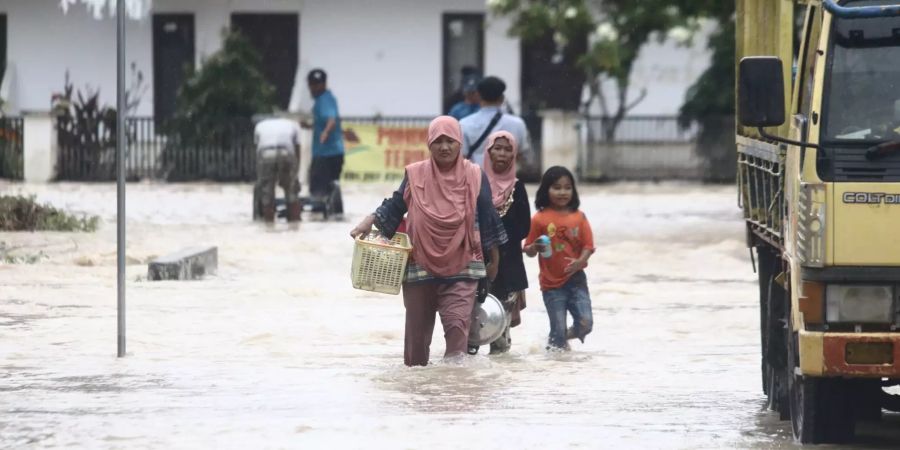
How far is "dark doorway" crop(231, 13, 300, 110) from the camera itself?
3647 centimetres

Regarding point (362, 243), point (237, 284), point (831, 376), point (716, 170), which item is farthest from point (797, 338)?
point (716, 170)

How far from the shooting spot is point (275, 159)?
76.6 feet

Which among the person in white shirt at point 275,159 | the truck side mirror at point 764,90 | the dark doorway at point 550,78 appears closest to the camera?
the truck side mirror at point 764,90

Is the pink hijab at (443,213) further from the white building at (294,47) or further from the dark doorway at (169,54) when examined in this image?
the dark doorway at (169,54)

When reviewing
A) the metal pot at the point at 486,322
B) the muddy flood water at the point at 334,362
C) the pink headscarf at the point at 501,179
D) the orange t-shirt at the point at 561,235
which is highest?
the pink headscarf at the point at 501,179

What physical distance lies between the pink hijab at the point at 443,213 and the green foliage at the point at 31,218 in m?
10.7

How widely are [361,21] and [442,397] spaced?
26.4 meters

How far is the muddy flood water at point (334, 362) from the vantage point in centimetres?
910

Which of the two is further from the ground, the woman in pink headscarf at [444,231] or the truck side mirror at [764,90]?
the truck side mirror at [764,90]

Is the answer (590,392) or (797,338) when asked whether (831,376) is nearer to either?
(797,338)

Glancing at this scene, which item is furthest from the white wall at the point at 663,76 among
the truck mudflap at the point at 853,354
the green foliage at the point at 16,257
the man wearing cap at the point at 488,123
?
the truck mudflap at the point at 853,354

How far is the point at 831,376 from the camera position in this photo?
7957mm

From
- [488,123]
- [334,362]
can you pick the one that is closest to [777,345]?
[334,362]

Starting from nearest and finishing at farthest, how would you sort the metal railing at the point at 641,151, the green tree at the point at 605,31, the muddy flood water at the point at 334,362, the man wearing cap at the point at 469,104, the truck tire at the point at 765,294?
the muddy flood water at the point at 334,362
the truck tire at the point at 765,294
the man wearing cap at the point at 469,104
the green tree at the point at 605,31
the metal railing at the point at 641,151
